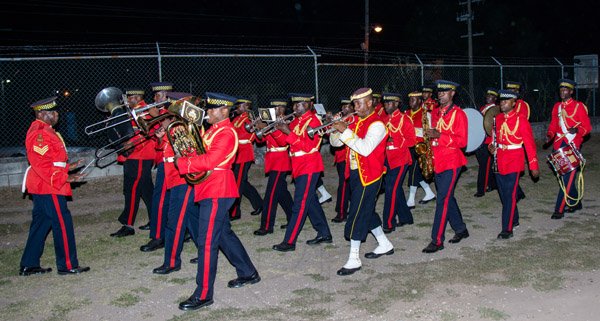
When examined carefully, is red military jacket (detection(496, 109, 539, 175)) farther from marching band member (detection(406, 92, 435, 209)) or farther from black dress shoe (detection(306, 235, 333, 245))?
black dress shoe (detection(306, 235, 333, 245))

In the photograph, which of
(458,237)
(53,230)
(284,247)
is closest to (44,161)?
(53,230)

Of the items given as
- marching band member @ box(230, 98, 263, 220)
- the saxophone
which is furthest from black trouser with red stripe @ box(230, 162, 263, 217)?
the saxophone

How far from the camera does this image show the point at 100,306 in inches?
220

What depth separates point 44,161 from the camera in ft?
21.0

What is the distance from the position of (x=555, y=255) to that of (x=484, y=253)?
79 centimetres

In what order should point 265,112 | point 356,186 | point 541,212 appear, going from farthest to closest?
point 541,212, point 265,112, point 356,186

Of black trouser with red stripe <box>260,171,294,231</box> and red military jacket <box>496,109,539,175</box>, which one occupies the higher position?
red military jacket <box>496,109,539,175</box>

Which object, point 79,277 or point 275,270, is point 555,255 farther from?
point 79,277

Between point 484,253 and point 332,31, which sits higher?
point 332,31

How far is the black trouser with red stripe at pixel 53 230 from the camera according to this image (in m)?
6.49

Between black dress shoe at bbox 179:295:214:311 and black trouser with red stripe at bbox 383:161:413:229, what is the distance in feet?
11.5

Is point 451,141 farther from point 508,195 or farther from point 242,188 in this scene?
point 242,188

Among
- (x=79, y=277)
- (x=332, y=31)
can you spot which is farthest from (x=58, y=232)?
(x=332, y=31)

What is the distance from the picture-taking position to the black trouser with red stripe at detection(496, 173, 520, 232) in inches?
301
